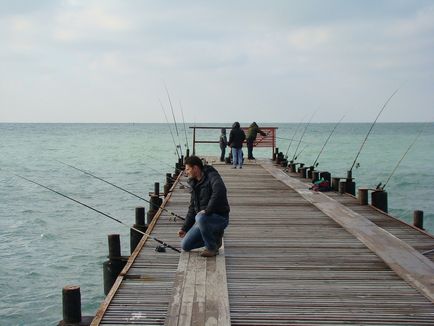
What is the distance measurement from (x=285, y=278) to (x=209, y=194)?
1307 mm

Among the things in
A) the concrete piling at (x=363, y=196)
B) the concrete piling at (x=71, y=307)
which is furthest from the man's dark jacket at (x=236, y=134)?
the concrete piling at (x=71, y=307)

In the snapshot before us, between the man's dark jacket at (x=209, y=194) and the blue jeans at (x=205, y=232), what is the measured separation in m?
0.08

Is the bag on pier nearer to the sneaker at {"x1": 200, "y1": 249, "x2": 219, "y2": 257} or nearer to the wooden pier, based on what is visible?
the wooden pier

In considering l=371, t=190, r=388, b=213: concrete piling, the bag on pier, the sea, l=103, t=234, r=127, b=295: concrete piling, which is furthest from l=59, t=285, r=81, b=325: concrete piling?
the bag on pier

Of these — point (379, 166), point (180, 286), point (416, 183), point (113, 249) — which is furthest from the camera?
point (379, 166)

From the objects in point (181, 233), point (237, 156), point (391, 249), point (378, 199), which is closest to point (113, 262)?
point (181, 233)

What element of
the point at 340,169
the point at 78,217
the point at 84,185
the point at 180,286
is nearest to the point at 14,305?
the point at 180,286

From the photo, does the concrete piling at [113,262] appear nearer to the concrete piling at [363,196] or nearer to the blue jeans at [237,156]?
the concrete piling at [363,196]

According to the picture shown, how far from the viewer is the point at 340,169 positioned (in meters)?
40.6

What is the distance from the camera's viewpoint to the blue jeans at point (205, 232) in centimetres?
651

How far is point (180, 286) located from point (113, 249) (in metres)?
2.80

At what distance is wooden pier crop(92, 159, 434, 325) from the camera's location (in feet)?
16.2

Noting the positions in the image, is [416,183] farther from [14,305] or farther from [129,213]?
[14,305]

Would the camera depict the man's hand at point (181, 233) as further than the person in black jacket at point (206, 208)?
Yes
